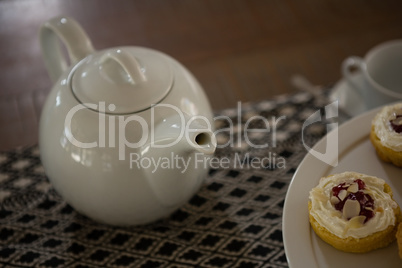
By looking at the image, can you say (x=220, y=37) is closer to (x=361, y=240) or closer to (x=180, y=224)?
(x=180, y=224)

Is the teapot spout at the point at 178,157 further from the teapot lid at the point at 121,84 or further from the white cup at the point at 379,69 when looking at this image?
the white cup at the point at 379,69

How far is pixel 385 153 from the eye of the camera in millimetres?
709

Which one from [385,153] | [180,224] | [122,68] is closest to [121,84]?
[122,68]

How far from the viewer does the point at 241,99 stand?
3.86 feet

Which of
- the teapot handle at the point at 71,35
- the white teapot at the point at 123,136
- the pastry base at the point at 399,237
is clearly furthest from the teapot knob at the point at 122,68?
the pastry base at the point at 399,237

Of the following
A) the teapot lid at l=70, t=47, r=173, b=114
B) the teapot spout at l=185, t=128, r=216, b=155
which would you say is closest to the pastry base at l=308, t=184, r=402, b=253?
the teapot spout at l=185, t=128, r=216, b=155

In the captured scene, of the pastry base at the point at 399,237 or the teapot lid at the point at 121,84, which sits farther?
the teapot lid at the point at 121,84

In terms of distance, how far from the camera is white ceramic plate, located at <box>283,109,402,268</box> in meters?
0.62

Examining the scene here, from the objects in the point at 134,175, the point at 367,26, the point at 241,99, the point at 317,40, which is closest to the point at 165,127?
the point at 134,175

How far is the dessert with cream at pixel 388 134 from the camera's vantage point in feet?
2.29

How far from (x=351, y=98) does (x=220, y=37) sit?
15.8 inches

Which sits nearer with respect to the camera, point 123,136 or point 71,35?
point 123,136

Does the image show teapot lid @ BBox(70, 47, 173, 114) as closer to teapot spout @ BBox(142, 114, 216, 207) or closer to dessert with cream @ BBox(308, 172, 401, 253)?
teapot spout @ BBox(142, 114, 216, 207)

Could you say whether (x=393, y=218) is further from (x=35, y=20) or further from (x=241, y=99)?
(x=35, y=20)
